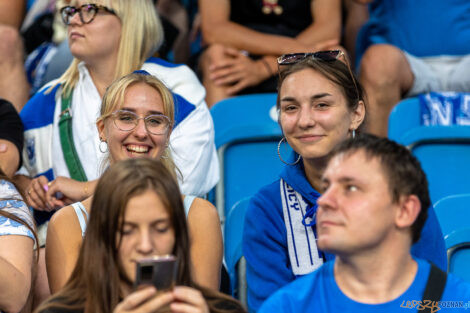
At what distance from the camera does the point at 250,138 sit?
3.77m

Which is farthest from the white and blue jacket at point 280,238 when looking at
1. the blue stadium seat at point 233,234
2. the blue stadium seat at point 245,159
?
the blue stadium seat at point 245,159

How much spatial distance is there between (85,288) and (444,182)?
1.89 meters

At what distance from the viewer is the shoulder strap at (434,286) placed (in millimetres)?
2127

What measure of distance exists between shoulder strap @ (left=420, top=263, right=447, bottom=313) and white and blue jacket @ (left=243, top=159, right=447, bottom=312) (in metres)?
0.53

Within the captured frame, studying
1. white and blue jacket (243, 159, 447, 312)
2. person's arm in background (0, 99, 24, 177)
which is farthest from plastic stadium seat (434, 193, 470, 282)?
person's arm in background (0, 99, 24, 177)

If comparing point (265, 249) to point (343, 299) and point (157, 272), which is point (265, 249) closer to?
point (343, 299)

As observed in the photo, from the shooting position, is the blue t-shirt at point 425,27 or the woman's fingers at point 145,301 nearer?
the woman's fingers at point 145,301

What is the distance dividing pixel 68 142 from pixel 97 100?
22 centimetres

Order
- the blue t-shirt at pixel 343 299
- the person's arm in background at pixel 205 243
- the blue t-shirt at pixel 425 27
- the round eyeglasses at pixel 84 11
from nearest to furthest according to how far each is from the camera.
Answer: the blue t-shirt at pixel 343 299, the person's arm in background at pixel 205 243, the round eyeglasses at pixel 84 11, the blue t-shirt at pixel 425 27

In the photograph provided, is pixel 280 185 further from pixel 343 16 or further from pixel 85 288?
pixel 343 16

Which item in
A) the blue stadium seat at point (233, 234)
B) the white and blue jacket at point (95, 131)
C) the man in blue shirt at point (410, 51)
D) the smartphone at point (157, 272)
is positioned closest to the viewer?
the smartphone at point (157, 272)

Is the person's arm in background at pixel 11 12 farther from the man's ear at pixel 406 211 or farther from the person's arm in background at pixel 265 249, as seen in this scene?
the man's ear at pixel 406 211

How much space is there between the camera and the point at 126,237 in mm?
2184

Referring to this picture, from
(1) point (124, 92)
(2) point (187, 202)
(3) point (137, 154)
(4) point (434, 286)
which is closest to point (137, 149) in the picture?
(3) point (137, 154)
